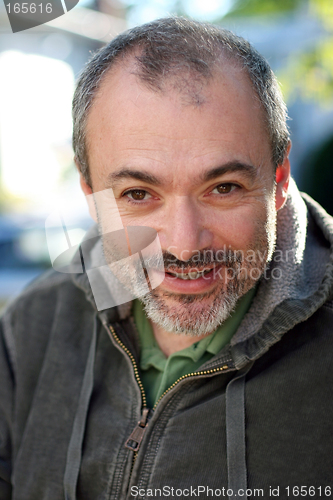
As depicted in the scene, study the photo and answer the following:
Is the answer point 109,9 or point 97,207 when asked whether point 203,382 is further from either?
point 109,9

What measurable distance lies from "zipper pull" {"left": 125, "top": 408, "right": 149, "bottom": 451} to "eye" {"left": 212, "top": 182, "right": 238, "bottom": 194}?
0.78 meters

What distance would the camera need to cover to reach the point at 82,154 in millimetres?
1487

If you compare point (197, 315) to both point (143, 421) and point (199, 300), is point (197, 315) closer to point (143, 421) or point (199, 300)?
point (199, 300)

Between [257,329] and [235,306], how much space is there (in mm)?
157

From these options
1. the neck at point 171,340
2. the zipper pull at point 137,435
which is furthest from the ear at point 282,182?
the zipper pull at point 137,435

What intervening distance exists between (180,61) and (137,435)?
121 centimetres

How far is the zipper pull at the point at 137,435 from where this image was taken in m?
1.33

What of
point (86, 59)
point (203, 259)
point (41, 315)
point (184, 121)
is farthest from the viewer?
point (86, 59)

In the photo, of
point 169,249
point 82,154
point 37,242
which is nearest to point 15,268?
point 37,242

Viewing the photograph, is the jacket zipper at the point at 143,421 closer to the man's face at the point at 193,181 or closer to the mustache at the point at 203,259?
the man's face at the point at 193,181

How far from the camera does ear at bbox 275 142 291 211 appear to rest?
144cm

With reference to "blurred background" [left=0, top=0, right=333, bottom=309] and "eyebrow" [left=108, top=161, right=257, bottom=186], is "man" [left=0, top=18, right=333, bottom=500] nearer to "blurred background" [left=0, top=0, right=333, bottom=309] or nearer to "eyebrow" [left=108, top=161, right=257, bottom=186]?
"eyebrow" [left=108, top=161, right=257, bottom=186]

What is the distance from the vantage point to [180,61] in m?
1.23
